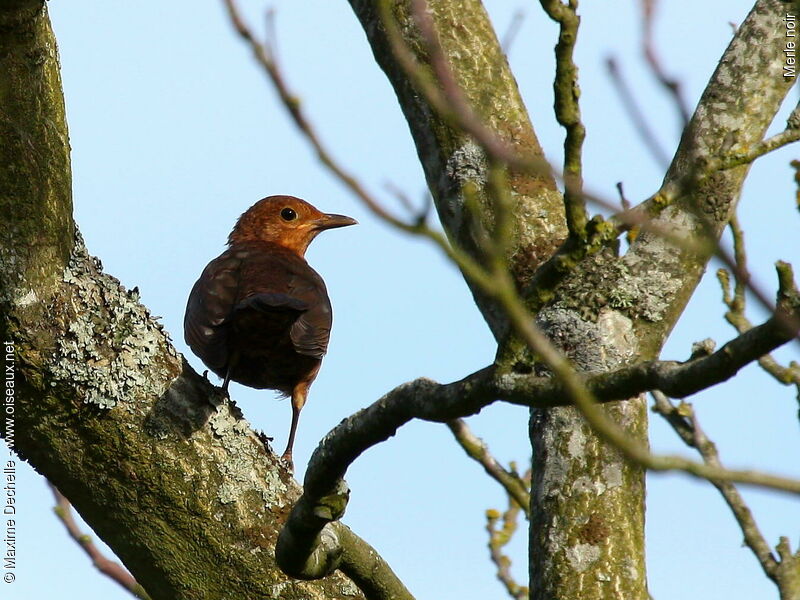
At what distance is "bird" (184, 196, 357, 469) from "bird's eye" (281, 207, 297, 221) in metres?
0.67

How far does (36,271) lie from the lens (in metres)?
3.62

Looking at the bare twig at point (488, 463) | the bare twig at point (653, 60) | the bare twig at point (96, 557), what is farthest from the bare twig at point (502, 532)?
the bare twig at point (653, 60)

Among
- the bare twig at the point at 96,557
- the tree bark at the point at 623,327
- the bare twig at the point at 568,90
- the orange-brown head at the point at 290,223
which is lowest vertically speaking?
the bare twig at the point at 96,557

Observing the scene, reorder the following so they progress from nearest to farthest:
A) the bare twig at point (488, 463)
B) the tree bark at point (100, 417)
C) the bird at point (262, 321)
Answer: the tree bark at point (100, 417), the bare twig at point (488, 463), the bird at point (262, 321)

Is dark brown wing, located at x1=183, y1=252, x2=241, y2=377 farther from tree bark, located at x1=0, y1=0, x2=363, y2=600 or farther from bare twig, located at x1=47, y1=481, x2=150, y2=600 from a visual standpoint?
tree bark, located at x1=0, y1=0, x2=363, y2=600

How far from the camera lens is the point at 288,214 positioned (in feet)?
25.3

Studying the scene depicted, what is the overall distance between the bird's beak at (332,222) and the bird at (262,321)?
2.35 ft

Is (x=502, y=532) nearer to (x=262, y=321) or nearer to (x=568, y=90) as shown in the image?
(x=262, y=321)

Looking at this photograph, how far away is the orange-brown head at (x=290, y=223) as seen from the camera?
7652 mm

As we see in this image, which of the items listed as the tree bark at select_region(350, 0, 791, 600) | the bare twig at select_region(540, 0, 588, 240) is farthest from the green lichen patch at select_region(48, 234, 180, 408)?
the bare twig at select_region(540, 0, 588, 240)

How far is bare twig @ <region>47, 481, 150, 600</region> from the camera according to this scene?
4.29m

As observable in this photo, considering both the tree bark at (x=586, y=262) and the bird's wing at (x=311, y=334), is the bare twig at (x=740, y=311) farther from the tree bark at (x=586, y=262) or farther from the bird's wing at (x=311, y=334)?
the bird's wing at (x=311, y=334)

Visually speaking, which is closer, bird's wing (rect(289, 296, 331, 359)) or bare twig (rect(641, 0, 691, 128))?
bare twig (rect(641, 0, 691, 128))

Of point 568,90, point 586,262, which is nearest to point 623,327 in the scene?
point 586,262
